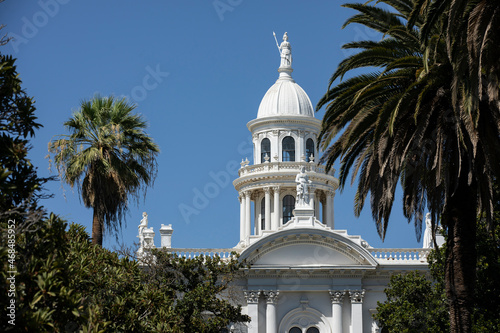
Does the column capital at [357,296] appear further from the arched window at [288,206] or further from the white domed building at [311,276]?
the arched window at [288,206]

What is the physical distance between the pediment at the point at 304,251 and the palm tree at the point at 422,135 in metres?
25.2

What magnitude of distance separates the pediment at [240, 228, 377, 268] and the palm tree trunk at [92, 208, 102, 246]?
16.6m

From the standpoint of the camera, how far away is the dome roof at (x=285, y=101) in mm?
61469

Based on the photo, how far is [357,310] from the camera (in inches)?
1896

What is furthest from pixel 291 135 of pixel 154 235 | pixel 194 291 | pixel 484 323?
pixel 484 323

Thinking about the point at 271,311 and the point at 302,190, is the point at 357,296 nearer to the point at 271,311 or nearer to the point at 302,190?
the point at 271,311

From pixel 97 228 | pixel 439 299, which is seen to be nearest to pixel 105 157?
pixel 97 228

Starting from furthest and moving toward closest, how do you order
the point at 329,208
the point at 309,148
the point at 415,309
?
the point at 309,148, the point at 329,208, the point at 415,309

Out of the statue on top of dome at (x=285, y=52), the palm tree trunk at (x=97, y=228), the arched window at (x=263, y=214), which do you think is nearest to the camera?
the palm tree trunk at (x=97, y=228)

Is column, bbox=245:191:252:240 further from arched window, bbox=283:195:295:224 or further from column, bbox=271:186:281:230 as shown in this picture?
arched window, bbox=283:195:295:224

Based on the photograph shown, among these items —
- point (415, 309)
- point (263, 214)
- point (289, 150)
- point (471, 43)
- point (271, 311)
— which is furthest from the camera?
point (263, 214)

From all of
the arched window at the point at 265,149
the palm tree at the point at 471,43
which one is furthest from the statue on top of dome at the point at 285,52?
the palm tree at the point at 471,43

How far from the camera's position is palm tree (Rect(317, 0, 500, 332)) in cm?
2045

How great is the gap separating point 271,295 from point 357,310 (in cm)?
475
